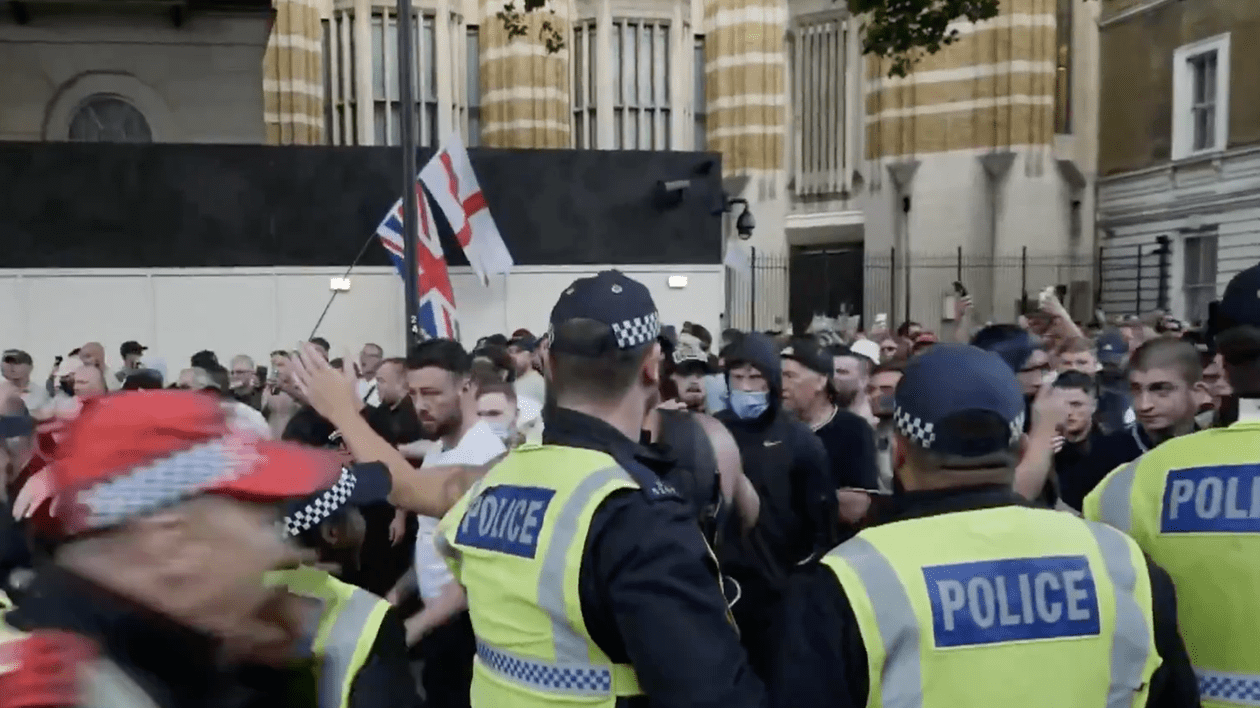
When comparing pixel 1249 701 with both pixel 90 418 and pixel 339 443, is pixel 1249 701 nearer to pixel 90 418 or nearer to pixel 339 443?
pixel 90 418

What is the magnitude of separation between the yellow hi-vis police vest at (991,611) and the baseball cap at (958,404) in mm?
147

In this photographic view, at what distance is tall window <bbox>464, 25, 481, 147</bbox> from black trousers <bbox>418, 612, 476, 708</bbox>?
81.6ft

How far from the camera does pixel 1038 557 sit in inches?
89.3

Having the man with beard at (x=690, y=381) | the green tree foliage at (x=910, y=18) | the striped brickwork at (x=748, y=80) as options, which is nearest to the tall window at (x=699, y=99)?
the striped brickwork at (x=748, y=80)

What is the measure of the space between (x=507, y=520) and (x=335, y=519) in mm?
501

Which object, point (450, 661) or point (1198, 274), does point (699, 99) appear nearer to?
point (1198, 274)

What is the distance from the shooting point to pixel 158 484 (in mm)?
1605

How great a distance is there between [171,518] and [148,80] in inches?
672

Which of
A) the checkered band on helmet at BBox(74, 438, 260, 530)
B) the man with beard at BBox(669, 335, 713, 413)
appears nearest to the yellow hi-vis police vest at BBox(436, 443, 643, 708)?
the checkered band on helmet at BBox(74, 438, 260, 530)

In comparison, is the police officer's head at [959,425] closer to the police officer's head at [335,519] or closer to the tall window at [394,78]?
the police officer's head at [335,519]

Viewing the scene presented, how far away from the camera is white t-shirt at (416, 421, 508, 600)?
4.18 metres

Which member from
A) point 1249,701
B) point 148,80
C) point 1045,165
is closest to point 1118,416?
point 1249,701

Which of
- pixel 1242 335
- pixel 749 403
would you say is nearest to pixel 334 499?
pixel 1242 335

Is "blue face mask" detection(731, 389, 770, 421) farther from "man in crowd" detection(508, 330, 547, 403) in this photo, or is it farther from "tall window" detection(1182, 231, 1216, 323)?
"tall window" detection(1182, 231, 1216, 323)
